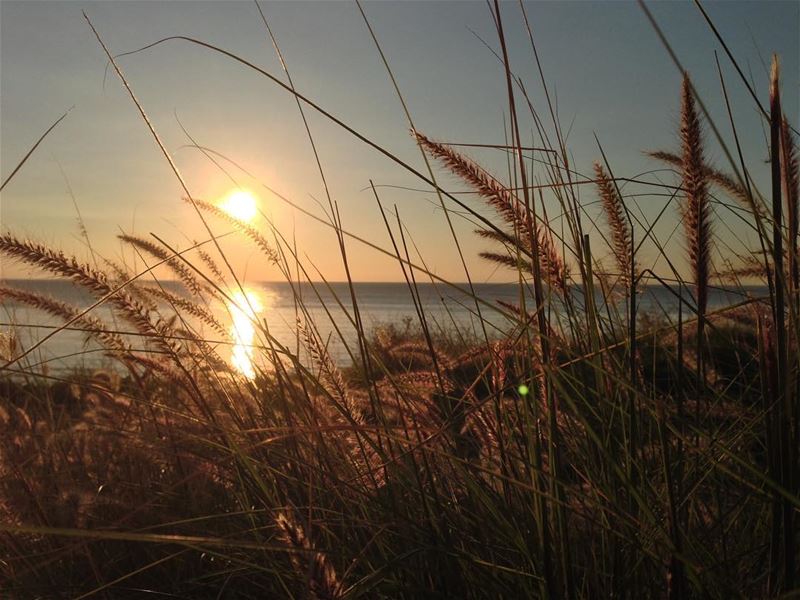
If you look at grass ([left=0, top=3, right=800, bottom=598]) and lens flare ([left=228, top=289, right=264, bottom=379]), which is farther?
lens flare ([left=228, top=289, right=264, bottom=379])

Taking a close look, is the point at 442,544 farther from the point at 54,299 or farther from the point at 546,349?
the point at 54,299

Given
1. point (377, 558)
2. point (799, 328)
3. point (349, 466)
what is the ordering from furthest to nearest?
point (349, 466) < point (377, 558) < point (799, 328)

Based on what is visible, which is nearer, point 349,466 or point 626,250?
point 626,250

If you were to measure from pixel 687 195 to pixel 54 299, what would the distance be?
1830 millimetres

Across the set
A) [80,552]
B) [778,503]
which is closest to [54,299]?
[80,552]

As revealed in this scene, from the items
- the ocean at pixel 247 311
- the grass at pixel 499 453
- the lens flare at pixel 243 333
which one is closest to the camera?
the grass at pixel 499 453

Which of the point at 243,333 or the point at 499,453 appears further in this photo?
the point at 243,333

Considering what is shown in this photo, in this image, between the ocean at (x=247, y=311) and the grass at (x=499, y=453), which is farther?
the ocean at (x=247, y=311)

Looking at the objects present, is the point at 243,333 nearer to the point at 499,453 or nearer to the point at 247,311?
the point at 247,311

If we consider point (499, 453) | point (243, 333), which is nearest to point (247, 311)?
point (243, 333)

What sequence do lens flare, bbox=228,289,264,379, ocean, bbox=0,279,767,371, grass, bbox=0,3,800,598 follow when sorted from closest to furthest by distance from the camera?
grass, bbox=0,3,800,598
ocean, bbox=0,279,767,371
lens flare, bbox=228,289,264,379

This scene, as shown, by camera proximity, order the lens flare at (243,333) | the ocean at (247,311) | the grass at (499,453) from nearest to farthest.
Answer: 1. the grass at (499,453)
2. the ocean at (247,311)
3. the lens flare at (243,333)

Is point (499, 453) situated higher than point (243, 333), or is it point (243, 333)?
point (243, 333)

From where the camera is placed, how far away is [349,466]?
5.51 ft
